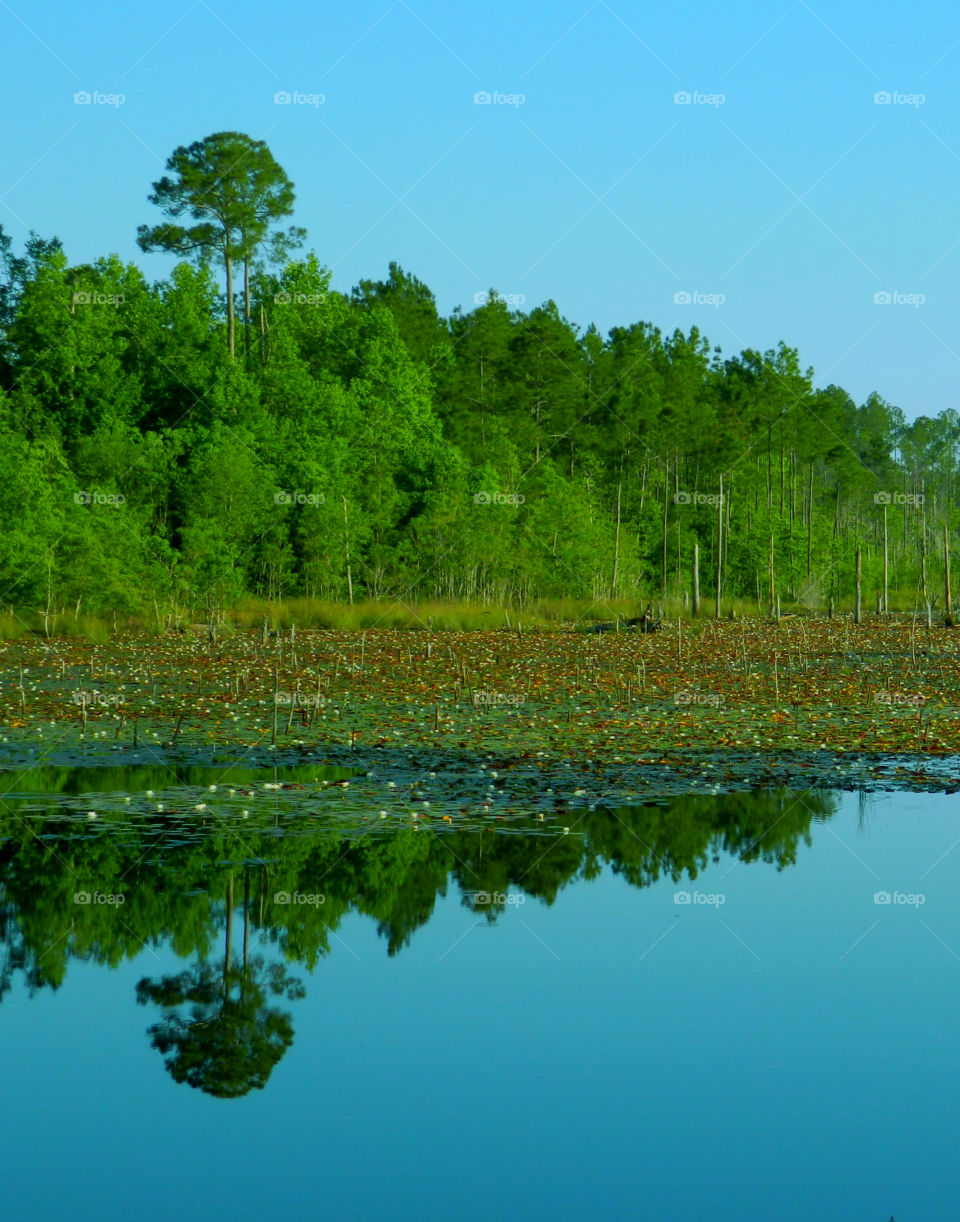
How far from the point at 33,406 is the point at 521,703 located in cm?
3902

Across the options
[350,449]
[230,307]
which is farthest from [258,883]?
[230,307]

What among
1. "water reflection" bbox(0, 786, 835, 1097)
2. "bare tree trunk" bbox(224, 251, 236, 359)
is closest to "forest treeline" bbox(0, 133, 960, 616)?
"bare tree trunk" bbox(224, 251, 236, 359)

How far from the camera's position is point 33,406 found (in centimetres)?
5397

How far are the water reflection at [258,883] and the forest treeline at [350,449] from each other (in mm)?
26058

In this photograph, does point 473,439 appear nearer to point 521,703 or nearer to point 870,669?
point 870,669

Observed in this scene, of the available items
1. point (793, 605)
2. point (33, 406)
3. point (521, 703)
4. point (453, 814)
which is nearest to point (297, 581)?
point (33, 406)

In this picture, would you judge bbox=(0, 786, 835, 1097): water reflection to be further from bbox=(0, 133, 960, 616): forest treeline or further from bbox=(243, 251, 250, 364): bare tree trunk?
bbox=(243, 251, 250, 364): bare tree trunk

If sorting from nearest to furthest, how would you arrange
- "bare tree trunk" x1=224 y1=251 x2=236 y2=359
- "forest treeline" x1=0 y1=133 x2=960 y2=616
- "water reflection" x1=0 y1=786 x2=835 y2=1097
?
"water reflection" x1=0 y1=786 x2=835 y2=1097 → "forest treeline" x1=0 y1=133 x2=960 y2=616 → "bare tree trunk" x1=224 y1=251 x2=236 y2=359

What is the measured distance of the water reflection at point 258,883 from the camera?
24.7 feet

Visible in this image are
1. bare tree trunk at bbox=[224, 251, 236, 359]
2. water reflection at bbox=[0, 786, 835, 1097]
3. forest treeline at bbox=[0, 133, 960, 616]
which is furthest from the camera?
bare tree trunk at bbox=[224, 251, 236, 359]

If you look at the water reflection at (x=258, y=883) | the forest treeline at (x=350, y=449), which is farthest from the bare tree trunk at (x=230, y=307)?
the water reflection at (x=258, y=883)

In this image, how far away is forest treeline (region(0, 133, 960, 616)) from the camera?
147 ft

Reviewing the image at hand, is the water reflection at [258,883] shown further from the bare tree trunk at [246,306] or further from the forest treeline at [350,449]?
the bare tree trunk at [246,306]

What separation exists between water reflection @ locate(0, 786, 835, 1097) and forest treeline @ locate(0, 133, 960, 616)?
2606cm
